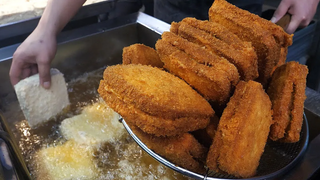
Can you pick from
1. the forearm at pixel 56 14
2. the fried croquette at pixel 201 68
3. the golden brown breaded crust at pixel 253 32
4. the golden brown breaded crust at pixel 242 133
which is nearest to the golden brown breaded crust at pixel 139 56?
the fried croquette at pixel 201 68

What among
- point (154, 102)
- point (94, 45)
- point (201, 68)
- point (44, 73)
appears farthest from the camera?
point (94, 45)

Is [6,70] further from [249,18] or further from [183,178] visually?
[249,18]

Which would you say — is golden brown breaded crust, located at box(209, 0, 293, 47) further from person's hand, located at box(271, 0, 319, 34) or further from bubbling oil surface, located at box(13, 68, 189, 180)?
bubbling oil surface, located at box(13, 68, 189, 180)

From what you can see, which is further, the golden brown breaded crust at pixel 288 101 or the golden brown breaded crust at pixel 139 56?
the golden brown breaded crust at pixel 139 56

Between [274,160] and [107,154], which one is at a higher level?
[274,160]

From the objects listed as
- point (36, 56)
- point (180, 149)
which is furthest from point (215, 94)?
point (36, 56)

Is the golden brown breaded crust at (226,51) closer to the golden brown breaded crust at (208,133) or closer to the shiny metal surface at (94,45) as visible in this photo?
the golden brown breaded crust at (208,133)

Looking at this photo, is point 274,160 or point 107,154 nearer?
point 274,160

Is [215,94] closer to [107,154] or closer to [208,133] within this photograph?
[208,133]
